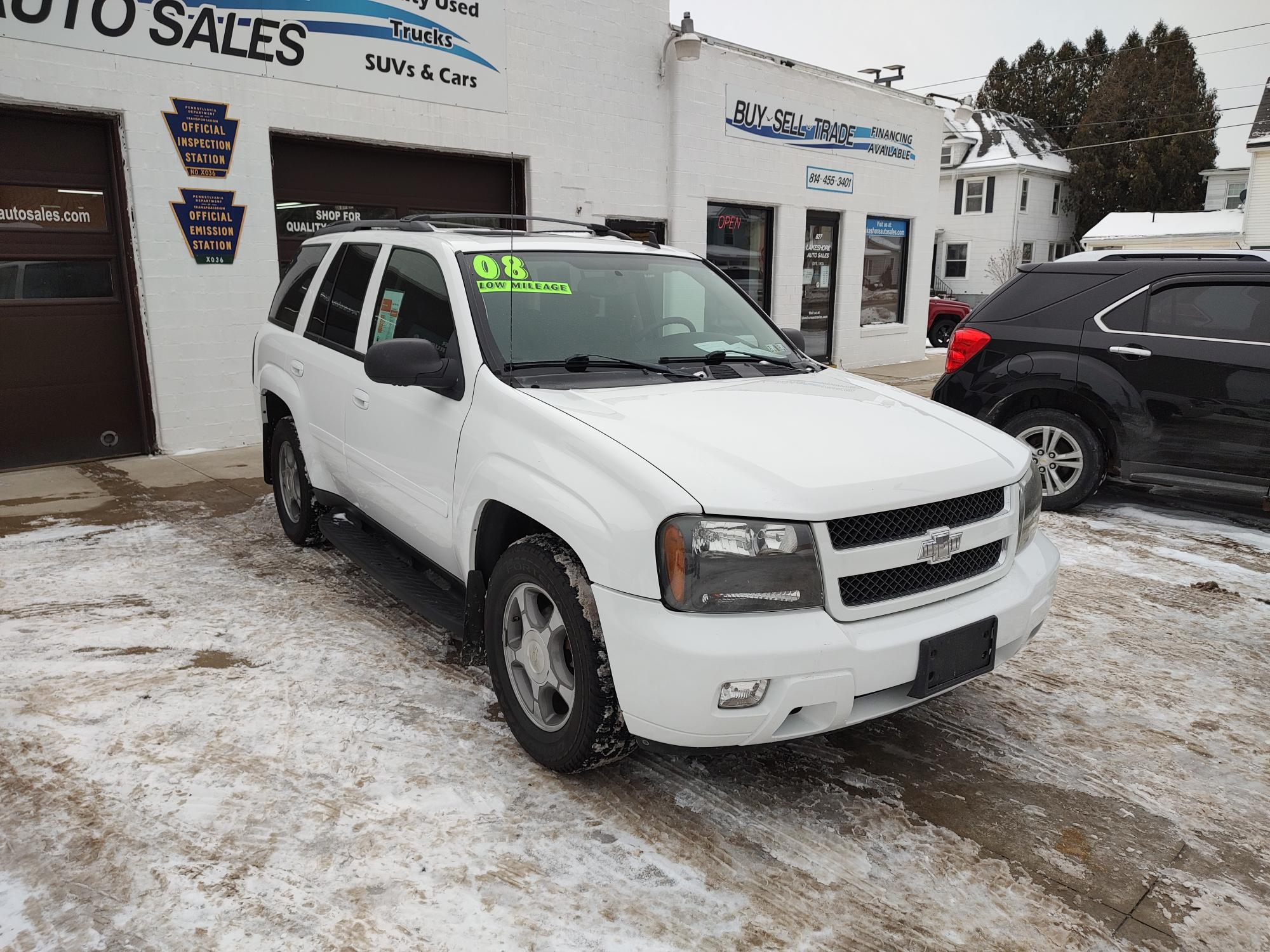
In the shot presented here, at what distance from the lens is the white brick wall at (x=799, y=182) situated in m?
12.4

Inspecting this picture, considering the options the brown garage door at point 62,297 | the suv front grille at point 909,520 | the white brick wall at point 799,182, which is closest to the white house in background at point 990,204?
the white brick wall at point 799,182

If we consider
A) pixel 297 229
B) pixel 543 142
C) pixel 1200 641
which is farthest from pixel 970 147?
pixel 1200 641

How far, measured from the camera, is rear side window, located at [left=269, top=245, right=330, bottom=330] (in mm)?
5199

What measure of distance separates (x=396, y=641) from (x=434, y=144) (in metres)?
6.99

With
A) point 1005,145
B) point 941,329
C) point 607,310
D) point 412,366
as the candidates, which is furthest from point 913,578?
point 1005,145

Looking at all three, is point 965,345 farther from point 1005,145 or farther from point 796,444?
point 1005,145

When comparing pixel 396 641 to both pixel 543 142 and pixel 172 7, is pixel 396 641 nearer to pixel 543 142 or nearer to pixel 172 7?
pixel 172 7

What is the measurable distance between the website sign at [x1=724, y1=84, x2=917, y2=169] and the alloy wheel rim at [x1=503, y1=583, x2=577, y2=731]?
36.4 ft

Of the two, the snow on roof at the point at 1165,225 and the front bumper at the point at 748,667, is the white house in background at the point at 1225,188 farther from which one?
the front bumper at the point at 748,667

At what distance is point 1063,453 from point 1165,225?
1404 inches

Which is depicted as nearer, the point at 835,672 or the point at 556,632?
the point at 835,672

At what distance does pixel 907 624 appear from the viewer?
9.13 feet

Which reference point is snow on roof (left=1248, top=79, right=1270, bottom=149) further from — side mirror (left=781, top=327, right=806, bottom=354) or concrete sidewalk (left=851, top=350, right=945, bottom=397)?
side mirror (left=781, top=327, right=806, bottom=354)

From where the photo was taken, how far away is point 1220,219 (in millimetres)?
34625
